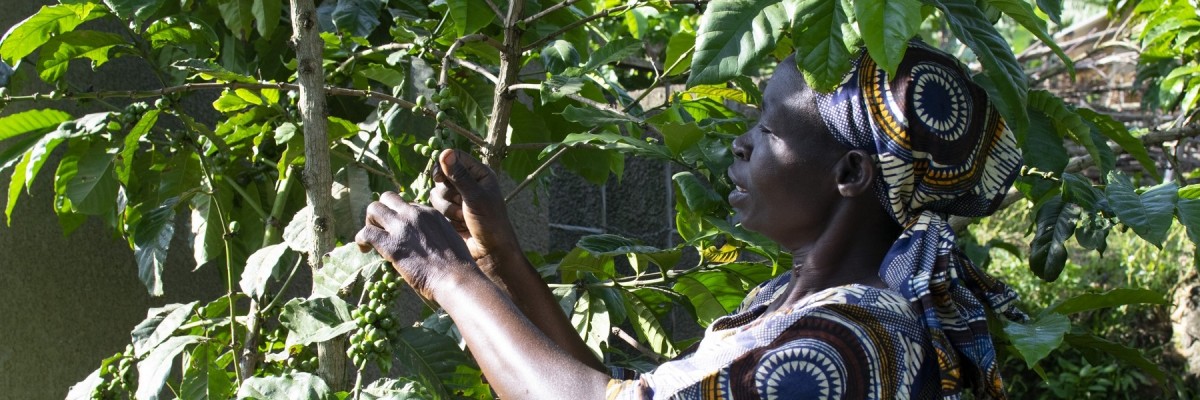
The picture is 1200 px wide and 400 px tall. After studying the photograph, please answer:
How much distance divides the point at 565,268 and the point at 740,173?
0.67 meters

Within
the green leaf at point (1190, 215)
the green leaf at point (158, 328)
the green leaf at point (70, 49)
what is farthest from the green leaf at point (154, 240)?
the green leaf at point (1190, 215)

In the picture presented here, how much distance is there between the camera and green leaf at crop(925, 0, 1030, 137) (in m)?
1.55

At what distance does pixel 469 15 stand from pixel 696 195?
483mm

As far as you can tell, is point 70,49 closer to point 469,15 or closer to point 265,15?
point 265,15

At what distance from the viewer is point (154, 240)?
2.29 meters

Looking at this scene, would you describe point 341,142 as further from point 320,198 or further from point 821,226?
point 821,226

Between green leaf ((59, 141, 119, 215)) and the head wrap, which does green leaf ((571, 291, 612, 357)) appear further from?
green leaf ((59, 141, 119, 215))

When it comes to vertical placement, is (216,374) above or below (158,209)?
below

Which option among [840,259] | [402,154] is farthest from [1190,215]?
[402,154]

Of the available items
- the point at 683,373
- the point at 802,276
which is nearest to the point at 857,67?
the point at 802,276

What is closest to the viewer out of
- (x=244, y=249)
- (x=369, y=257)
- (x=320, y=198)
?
(x=369, y=257)

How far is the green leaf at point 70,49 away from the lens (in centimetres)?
228

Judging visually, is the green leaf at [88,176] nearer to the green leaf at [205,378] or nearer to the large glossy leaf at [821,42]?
the green leaf at [205,378]

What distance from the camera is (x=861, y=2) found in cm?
135
